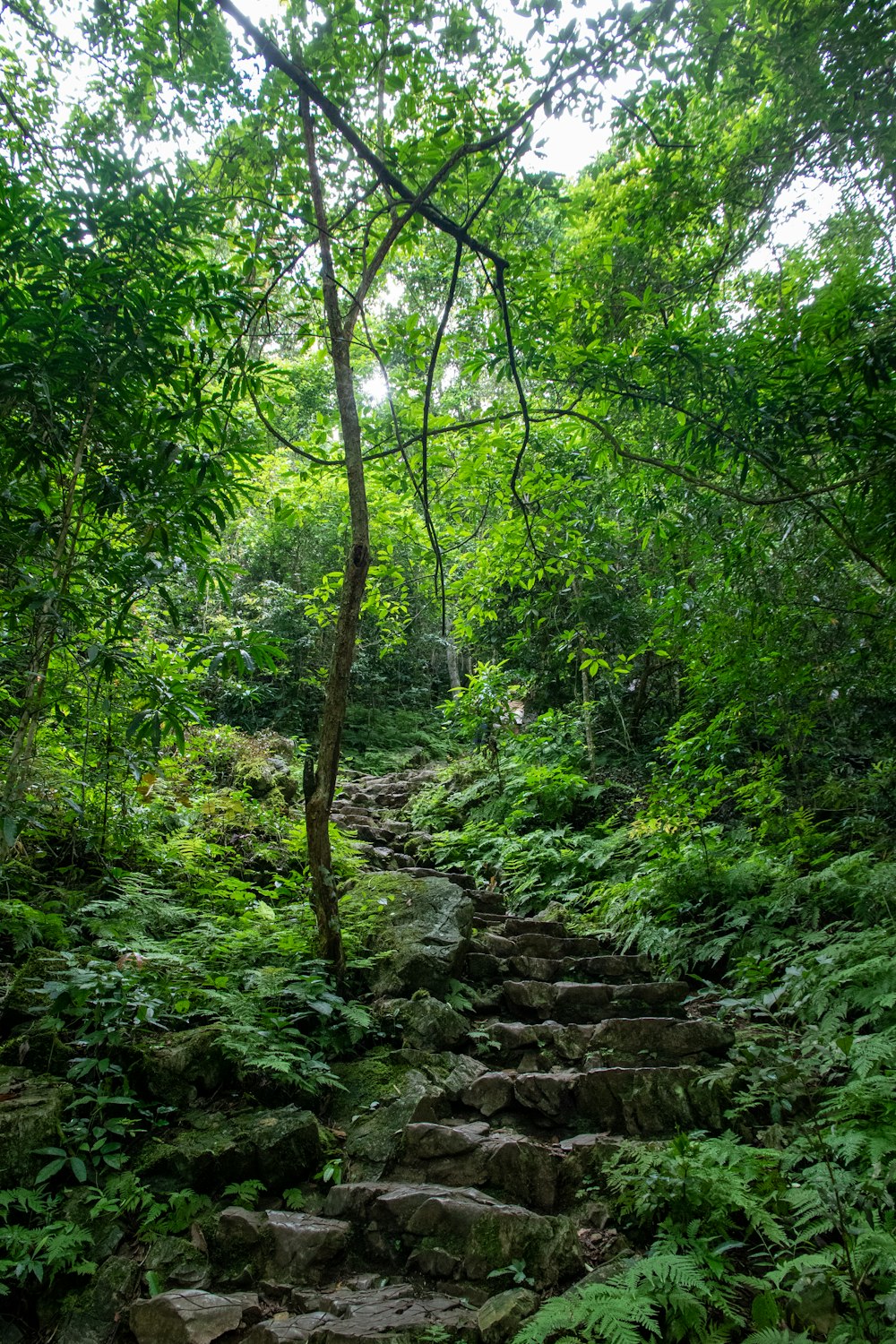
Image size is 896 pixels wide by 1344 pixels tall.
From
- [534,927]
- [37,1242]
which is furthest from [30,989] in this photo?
[534,927]

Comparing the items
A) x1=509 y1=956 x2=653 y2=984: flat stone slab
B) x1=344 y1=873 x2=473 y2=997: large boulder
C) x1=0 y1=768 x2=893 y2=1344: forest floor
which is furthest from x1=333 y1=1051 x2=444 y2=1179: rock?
x1=509 y1=956 x2=653 y2=984: flat stone slab

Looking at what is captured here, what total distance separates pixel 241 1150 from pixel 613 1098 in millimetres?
1787

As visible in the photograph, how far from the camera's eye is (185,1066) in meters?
3.39

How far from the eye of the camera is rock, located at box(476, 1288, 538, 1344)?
221cm

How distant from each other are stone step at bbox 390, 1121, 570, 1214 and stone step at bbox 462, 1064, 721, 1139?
0.27 m

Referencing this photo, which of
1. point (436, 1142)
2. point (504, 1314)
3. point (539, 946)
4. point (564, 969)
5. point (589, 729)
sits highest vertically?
point (589, 729)

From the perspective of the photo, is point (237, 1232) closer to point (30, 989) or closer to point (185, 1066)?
point (185, 1066)

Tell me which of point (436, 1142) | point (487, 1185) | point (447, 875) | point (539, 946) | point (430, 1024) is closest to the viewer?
point (487, 1185)

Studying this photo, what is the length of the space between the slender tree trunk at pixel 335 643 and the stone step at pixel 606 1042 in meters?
1.12

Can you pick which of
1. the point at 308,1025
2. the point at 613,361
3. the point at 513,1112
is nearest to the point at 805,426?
the point at 613,361

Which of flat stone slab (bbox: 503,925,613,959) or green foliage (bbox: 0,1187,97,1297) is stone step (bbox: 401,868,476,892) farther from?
green foliage (bbox: 0,1187,97,1297)

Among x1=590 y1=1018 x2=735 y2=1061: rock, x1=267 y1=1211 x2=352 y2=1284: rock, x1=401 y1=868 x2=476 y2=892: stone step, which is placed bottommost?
x1=267 y1=1211 x2=352 y2=1284: rock

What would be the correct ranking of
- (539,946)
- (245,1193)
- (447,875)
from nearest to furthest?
(245,1193) → (539,946) → (447,875)

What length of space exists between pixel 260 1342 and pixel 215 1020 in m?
1.76
